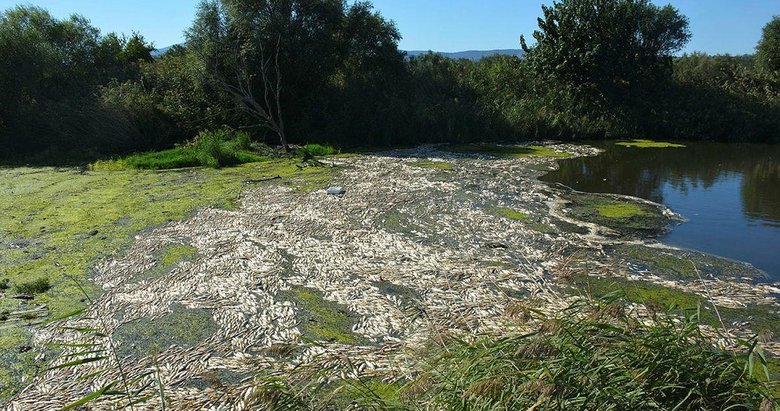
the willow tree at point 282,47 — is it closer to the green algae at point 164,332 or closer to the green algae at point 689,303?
the green algae at point 164,332

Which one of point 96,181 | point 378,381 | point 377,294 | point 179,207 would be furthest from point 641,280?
point 96,181

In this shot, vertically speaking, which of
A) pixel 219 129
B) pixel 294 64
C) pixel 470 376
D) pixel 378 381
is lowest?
pixel 378 381

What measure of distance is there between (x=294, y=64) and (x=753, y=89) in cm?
2400

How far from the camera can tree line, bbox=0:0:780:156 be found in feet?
78.5

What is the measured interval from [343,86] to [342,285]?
20.9 metres

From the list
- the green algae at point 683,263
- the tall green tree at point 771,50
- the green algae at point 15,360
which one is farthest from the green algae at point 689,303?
the tall green tree at point 771,50

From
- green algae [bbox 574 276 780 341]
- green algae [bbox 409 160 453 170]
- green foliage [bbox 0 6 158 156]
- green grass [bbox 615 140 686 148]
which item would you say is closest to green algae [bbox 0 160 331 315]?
green algae [bbox 409 160 453 170]

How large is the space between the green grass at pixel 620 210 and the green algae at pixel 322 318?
733 centimetres

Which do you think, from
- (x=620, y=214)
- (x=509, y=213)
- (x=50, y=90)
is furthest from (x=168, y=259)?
(x=50, y=90)

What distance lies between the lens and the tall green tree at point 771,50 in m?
31.3

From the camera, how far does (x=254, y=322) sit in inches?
286

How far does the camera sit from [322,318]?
7.43 meters

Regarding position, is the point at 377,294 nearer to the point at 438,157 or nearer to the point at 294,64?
the point at 438,157

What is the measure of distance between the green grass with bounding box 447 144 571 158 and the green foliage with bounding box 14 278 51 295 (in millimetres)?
16505
